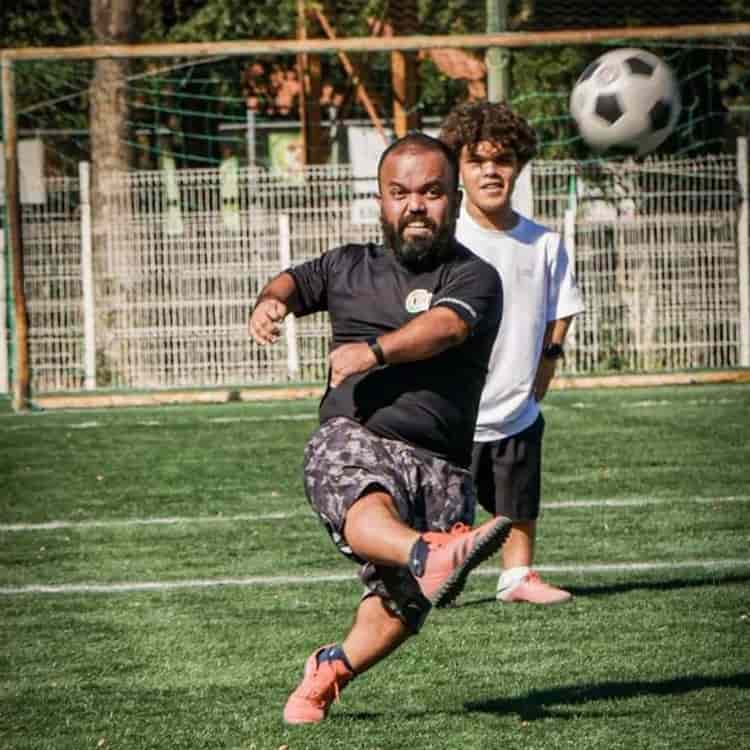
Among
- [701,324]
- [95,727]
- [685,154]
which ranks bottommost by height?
[95,727]

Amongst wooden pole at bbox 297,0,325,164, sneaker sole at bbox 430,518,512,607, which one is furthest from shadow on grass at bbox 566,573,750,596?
wooden pole at bbox 297,0,325,164

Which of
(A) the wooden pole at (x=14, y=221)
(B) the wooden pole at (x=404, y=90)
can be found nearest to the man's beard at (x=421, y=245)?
(A) the wooden pole at (x=14, y=221)

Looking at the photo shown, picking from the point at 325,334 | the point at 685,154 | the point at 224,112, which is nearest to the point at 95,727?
the point at 325,334

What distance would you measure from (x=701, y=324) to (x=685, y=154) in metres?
3.36

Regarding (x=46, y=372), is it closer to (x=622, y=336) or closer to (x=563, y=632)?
(x=622, y=336)

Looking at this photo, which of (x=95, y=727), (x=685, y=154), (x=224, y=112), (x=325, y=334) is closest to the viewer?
(x=95, y=727)

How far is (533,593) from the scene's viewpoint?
21.5ft

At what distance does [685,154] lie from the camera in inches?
754

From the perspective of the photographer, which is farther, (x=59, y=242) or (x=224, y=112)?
(x=224, y=112)

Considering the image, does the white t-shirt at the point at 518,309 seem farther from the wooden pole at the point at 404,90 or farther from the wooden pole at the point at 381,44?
the wooden pole at the point at 404,90

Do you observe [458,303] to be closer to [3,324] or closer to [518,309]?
[518,309]

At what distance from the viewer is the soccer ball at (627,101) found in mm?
11977

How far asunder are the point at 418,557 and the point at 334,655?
2.14ft

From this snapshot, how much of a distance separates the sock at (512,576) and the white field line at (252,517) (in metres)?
2.23
